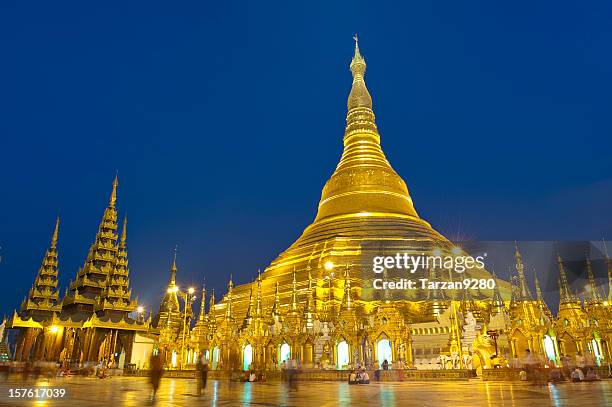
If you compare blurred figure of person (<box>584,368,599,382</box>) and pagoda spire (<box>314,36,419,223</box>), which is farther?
pagoda spire (<box>314,36,419,223</box>)

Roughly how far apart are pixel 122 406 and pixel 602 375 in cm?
1832

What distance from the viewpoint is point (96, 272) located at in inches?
1511

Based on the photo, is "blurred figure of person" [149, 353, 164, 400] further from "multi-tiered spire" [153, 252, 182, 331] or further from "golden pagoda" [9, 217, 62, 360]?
"golden pagoda" [9, 217, 62, 360]

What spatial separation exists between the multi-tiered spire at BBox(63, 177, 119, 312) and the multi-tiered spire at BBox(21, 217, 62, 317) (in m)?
1.08

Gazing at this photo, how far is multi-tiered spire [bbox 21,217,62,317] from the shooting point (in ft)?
119

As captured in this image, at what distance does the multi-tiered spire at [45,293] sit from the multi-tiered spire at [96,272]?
108cm

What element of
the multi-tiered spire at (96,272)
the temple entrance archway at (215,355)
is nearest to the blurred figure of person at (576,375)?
the temple entrance archway at (215,355)

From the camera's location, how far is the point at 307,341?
23.3 metres

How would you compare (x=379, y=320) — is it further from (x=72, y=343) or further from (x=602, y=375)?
(x=72, y=343)

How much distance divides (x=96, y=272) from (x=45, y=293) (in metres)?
4.02

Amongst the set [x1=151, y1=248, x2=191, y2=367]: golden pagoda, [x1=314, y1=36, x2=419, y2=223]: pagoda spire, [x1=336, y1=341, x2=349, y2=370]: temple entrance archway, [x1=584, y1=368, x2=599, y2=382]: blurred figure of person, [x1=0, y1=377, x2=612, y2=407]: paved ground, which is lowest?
[x1=0, y1=377, x2=612, y2=407]: paved ground

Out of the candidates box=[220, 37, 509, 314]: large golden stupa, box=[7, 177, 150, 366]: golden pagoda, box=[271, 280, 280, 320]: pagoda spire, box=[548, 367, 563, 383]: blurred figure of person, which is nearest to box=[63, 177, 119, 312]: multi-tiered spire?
box=[7, 177, 150, 366]: golden pagoda

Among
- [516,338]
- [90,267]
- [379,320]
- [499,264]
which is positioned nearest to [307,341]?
[379,320]

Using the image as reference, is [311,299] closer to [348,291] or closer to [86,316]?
[348,291]
